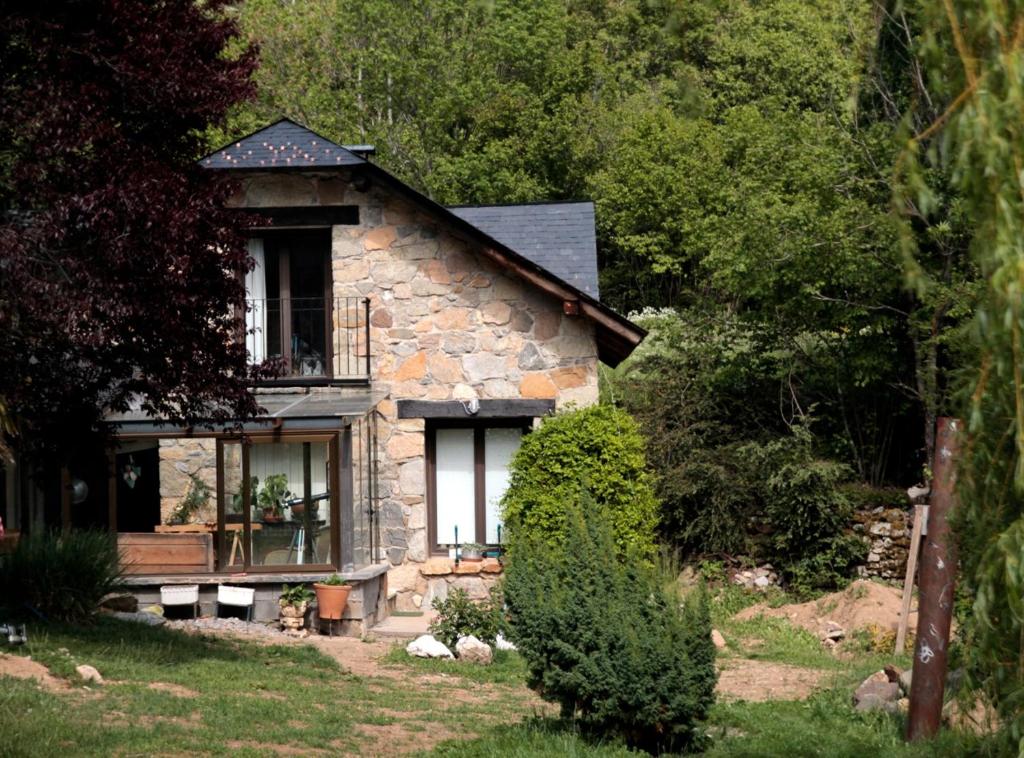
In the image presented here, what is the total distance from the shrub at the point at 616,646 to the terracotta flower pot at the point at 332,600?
6526 millimetres

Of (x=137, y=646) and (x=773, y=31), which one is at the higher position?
(x=773, y=31)

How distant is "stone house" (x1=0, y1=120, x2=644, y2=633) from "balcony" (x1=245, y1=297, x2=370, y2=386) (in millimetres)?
23

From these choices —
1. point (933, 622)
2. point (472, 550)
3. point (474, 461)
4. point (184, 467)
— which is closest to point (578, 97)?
point (474, 461)

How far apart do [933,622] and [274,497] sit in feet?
29.7

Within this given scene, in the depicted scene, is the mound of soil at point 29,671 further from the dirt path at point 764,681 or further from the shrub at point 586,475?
the shrub at point 586,475

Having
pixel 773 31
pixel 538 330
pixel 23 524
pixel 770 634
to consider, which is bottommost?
pixel 770 634

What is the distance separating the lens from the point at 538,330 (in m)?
16.0

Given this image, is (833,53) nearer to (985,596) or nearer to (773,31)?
(773,31)

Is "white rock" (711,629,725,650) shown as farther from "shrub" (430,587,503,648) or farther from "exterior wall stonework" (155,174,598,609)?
"exterior wall stonework" (155,174,598,609)

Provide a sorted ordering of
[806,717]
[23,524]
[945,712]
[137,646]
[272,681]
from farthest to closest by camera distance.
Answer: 1. [23,524]
2. [137,646]
3. [272,681]
4. [806,717]
5. [945,712]

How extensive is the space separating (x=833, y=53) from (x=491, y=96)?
7309 mm

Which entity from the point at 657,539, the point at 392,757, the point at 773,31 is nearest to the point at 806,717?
the point at 392,757

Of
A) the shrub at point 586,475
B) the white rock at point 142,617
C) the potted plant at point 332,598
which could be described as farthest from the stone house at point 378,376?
the white rock at point 142,617

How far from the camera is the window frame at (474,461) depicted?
16484 millimetres
